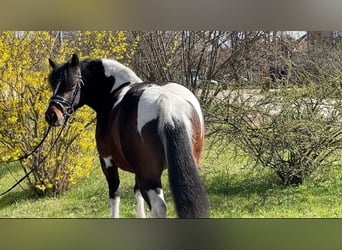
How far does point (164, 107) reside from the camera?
2.99 meters

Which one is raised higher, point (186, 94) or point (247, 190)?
point (186, 94)

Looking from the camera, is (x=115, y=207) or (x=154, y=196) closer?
(x=154, y=196)

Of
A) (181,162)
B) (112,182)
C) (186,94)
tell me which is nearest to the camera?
(181,162)

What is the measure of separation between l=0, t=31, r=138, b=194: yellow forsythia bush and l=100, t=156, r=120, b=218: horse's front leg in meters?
0.13

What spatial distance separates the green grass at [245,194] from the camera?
131 inches

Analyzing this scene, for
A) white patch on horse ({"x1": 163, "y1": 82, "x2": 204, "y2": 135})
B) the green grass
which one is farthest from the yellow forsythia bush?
white patch on horse ({"x1": 163, "y1": 82, "x2": 204, "y2": 135})

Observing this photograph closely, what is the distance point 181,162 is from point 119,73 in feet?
2.55

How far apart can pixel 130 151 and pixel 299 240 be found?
1.27 metres

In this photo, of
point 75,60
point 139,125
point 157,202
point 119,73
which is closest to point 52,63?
point 75,60

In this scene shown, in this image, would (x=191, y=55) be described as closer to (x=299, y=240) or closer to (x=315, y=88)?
(x=315, y=88)

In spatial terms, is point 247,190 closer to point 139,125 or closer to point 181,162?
point 181,162

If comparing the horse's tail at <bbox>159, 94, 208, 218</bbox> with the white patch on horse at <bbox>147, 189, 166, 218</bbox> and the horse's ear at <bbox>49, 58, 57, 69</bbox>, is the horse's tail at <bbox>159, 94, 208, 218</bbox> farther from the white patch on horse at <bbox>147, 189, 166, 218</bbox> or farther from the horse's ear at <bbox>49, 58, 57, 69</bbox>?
the horse's ear at <bbox>49, 58, 57, 69</bbox>

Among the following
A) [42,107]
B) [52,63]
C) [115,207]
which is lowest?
[115,207]

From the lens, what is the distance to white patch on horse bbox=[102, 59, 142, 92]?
327 centimetres
